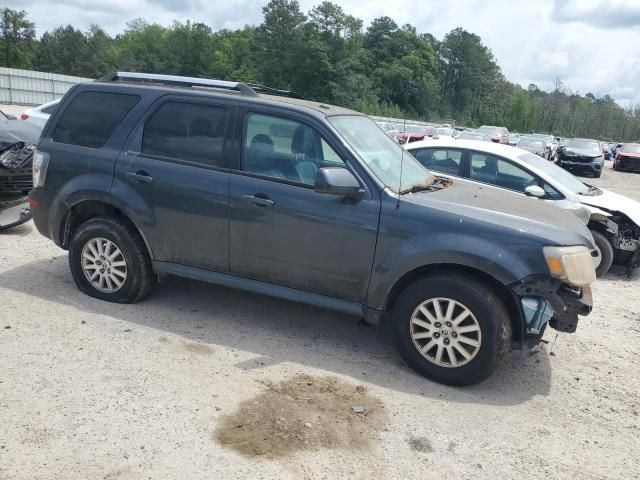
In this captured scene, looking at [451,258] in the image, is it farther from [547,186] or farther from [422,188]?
[547,186]

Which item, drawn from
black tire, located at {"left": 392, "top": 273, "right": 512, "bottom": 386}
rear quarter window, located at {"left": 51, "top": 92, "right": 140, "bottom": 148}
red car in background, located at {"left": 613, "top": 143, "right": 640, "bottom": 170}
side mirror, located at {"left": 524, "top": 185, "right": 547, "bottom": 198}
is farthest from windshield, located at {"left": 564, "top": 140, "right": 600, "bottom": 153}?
rear quarter window, located at {"left": 51, "top": 92, "right": 140, "bottom": 148}

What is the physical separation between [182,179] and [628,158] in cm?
2923

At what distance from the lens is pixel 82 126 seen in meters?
5.00

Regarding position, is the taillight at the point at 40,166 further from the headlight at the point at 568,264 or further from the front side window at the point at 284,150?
the headlight at the point at 568,264

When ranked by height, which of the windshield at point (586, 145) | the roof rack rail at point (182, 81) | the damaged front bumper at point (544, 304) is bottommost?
the damaged front bumper at point (544, 304)

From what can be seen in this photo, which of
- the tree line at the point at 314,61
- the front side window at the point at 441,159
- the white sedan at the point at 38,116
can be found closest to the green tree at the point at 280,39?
the tree line at the point at 314,61

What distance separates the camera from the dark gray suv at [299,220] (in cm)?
382

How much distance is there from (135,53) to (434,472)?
97116 millimetres

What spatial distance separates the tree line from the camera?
74.5 meters

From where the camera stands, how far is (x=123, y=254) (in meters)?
4.82

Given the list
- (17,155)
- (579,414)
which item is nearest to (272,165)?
(579,414)

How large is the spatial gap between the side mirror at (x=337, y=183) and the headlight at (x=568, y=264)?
1378 millimetres

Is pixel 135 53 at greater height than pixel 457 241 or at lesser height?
greater

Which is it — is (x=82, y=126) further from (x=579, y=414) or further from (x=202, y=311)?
(x=579, y=414)
